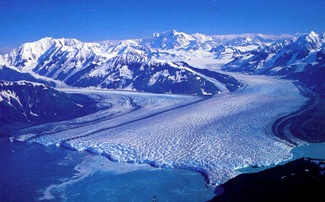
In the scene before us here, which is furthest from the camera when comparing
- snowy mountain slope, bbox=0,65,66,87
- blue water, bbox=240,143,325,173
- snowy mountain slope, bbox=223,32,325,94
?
snowy mountain slope, bbox=0,65,66,87

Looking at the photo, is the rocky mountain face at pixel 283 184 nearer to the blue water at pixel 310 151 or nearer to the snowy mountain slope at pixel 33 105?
the blue water at pixel 310 151

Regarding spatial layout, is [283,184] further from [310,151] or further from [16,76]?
[16,76]

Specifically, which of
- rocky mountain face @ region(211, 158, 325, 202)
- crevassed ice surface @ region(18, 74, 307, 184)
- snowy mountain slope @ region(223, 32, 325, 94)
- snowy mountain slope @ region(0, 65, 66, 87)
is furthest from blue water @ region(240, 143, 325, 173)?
snowy mountain slope @ region(0, 65, 66, 87)

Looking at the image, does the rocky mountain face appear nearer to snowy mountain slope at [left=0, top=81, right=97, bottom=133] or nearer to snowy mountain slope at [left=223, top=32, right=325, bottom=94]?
snowy mountain slope at [left=0, top=81, right=97, bottom=133]

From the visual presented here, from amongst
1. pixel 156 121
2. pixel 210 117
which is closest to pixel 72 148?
pixel 156 121

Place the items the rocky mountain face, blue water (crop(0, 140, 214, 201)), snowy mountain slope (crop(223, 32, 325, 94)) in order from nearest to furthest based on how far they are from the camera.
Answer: the rocky mountain face → blue water (crop(0, 140, 214, 201)) → snowy mountain slope (crop(223, 32, 325, 94))

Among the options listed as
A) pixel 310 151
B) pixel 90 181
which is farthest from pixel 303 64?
pixel 90 181

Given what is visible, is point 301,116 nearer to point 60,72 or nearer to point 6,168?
point 6,168
